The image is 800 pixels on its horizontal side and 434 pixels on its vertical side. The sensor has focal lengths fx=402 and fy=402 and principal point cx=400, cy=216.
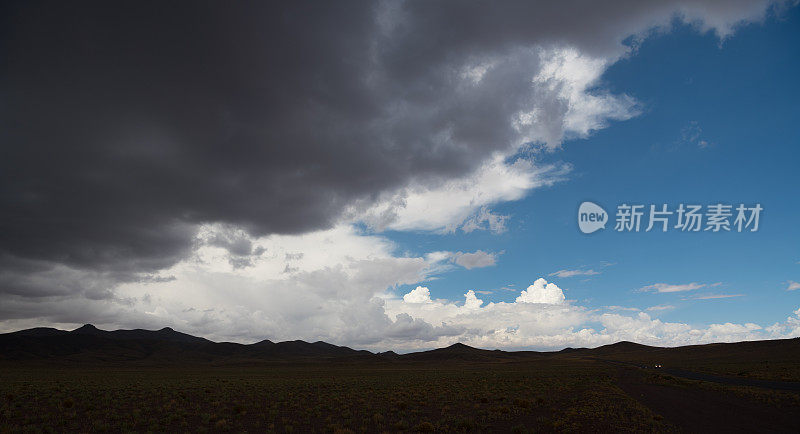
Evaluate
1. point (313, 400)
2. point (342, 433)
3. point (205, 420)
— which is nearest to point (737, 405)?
point (342, 433)

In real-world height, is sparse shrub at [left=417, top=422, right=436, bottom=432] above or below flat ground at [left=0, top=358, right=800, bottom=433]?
above

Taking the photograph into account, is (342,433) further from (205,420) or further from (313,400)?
(313,400)

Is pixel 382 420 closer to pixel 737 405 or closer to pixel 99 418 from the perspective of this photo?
pixel 99 418

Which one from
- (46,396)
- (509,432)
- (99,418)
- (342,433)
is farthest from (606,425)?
(46,396)

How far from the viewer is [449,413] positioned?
24.8 m

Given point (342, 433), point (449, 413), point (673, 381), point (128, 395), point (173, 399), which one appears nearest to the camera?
point (342, 433)

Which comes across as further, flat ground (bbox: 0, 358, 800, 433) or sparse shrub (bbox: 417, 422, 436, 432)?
flat ground (bbox: 0, 358, 800, 433)

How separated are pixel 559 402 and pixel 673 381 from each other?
26147 millimetres

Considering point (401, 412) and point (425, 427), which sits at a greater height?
point (425, 427)

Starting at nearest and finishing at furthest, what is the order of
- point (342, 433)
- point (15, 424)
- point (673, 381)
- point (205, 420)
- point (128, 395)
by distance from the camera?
point (342, 433), point (15, 424), point (205, 420), point (128, 395), point (673, 381)

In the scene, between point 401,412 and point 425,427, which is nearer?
point 425,427

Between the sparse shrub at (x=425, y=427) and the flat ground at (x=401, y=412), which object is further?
the flat ground at (x=401, y=412)

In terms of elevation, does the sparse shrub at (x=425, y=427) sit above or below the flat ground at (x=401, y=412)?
above

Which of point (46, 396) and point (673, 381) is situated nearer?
point (46, 396)
